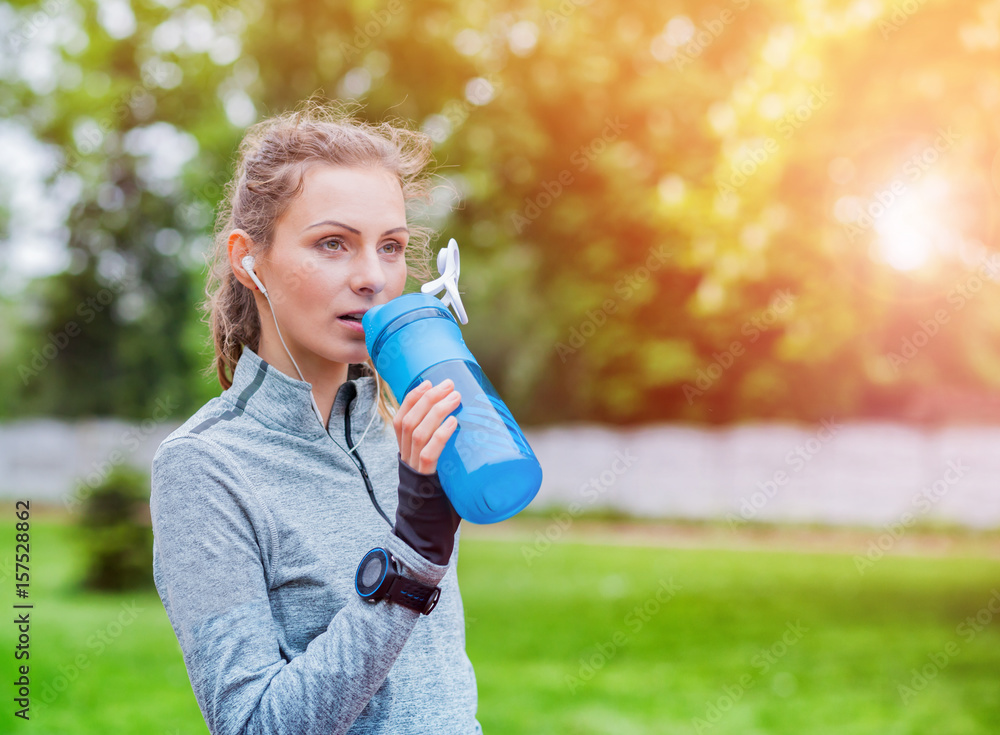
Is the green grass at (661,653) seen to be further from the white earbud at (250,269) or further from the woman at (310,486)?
the white earbud at (250,269)

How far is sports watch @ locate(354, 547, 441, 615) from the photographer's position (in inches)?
54.9

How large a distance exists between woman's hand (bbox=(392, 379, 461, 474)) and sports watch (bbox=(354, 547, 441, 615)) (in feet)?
0.54

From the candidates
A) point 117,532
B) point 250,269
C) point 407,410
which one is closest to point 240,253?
point 250,269

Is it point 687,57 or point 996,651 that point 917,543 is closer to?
point 996,651

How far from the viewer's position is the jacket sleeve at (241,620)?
54.8 inches

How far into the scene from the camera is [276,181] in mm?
1764

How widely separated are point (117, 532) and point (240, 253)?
29.5ft

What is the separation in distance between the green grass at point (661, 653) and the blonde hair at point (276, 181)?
4.16 meters

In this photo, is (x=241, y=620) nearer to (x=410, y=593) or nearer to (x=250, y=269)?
(x=410, y=593)

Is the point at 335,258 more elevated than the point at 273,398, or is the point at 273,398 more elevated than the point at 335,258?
the point at 335,258

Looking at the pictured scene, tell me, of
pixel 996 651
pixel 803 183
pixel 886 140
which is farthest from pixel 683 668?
pixel 886 140

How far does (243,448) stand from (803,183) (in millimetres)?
8082

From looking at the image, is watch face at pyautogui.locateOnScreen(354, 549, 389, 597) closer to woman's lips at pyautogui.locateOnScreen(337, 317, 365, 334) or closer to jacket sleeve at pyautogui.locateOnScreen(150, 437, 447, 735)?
jacket sleeve at pyautogui.locateOnScreen(150, 437, 447, 735)

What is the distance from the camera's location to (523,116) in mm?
11211
